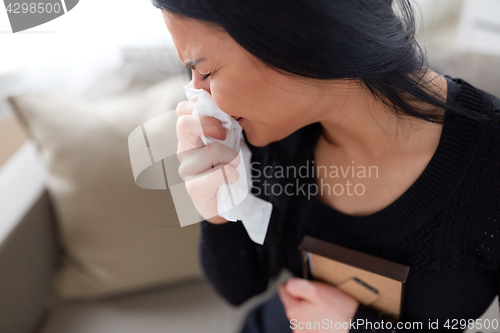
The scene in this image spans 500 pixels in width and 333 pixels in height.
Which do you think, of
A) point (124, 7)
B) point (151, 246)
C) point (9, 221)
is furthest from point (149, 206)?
point (124, 7)

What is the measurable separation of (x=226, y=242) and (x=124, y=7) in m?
0.46

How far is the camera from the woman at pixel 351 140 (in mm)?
376

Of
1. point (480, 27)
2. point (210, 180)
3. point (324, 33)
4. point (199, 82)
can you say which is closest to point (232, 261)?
point (210, 180)

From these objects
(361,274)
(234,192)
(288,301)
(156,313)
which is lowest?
(156,313)

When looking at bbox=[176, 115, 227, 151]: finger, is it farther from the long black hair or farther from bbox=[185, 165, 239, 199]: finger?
the long black hair

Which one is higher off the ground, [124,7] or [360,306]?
[124,7]

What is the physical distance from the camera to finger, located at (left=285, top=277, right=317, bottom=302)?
61 cm

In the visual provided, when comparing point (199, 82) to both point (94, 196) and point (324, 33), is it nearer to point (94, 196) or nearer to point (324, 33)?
point (324, 33)

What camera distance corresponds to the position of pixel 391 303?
56 cm

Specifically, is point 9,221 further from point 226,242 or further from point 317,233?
point 317,233

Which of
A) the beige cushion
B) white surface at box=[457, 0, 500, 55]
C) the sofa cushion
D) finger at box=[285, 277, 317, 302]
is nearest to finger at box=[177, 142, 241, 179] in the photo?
the beige cushion

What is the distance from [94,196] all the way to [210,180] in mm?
307

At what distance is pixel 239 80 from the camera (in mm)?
413

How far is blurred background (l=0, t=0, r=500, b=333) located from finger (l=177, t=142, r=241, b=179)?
75mm
